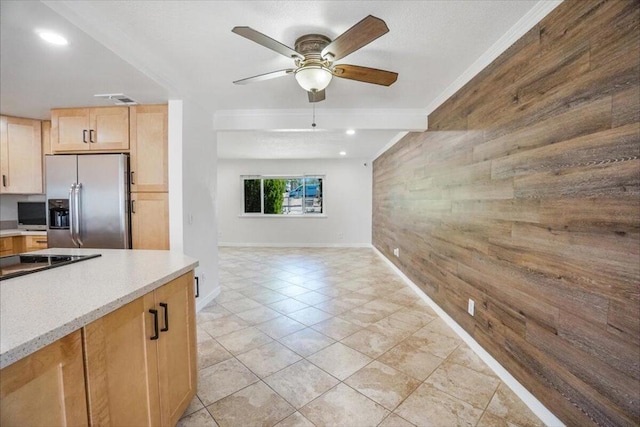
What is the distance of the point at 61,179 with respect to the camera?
2.60 m

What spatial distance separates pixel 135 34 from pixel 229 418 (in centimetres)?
257

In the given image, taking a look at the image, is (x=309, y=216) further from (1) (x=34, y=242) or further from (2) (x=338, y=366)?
(2) (x=338, y=366)

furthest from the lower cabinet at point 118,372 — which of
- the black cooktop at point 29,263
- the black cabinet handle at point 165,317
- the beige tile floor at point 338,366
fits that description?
the black cooktop at point 29,263

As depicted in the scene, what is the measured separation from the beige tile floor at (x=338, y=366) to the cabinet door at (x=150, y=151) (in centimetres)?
153

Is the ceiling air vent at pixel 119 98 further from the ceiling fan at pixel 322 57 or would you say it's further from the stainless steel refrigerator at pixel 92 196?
the ceiling fan at pixel 322 57

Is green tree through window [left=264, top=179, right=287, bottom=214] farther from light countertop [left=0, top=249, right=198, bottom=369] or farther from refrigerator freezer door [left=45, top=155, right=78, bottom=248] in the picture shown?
light countertop [left=0, top=249, right=198, bottom=369]

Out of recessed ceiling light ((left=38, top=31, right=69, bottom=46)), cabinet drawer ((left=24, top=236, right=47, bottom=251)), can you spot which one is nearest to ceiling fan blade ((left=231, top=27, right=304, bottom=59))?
recessed ceiling light ((left=38, top=31, right=69, bottom=46))

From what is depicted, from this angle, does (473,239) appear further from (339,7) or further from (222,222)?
(222,222)

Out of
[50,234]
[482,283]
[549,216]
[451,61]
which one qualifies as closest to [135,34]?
[50,234]

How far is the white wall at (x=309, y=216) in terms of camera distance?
7117 millimetres

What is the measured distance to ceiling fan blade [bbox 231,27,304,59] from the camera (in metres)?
1.41

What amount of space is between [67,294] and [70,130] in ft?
8.73

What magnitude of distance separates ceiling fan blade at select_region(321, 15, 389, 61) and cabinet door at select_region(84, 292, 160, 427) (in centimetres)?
168

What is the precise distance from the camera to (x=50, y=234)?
2.63m
